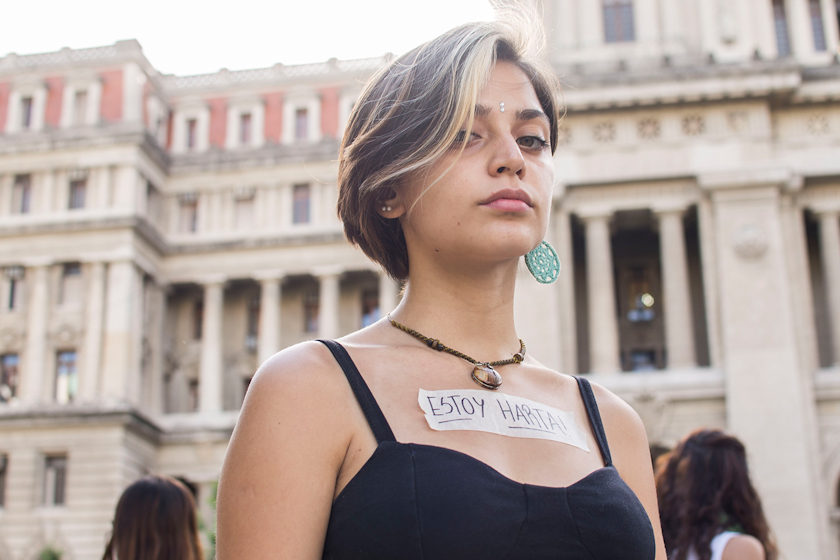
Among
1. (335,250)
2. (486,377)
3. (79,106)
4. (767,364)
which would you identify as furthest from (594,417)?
(79,106)

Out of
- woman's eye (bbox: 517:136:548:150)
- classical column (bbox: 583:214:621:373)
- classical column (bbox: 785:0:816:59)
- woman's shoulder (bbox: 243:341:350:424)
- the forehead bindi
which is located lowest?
woman's shoulder (bbox: 243:341:350:424)

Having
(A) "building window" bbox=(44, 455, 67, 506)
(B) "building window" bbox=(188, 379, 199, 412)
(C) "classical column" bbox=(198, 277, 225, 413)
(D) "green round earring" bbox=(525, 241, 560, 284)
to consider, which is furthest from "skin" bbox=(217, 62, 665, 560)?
(B) "building window" bbox=(188, 379, 199, 412)

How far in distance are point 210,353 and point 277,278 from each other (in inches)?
153

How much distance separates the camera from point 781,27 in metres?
32.7

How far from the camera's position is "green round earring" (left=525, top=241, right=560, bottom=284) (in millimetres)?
2500

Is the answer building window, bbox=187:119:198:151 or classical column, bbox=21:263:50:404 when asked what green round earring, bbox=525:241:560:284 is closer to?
classical column, bbox=21:263:50:404

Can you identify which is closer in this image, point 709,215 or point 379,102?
point 379,102

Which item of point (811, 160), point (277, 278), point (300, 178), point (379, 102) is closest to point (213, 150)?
point (300, 178)

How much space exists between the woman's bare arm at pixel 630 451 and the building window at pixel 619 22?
3104 cm

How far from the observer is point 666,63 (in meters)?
29.2

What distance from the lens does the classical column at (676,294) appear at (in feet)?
91.4

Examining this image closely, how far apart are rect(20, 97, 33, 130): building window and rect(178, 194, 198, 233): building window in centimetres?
695

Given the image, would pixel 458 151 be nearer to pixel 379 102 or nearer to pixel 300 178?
pixel 379 102

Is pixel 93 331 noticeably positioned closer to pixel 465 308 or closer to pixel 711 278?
pixel 711 278
